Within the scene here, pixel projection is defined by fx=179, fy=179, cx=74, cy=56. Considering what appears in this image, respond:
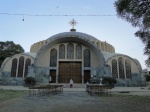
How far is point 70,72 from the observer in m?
25.7

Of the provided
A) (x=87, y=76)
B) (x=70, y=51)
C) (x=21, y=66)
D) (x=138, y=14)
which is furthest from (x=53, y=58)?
(x=138, y=14)

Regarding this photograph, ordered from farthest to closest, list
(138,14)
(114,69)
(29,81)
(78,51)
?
(78,51) < (114,69) < (29,81) < (138,14)

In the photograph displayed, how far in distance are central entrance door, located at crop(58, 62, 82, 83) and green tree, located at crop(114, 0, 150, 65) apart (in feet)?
54.2

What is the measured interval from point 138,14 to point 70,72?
18.2m

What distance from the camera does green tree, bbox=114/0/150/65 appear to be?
7.95 meters

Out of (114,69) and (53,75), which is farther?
(53,75)

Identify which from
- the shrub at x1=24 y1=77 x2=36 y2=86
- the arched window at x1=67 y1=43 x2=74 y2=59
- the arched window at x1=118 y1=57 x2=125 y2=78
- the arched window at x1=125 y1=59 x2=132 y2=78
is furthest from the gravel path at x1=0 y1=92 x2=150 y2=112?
the arched window at x1=67 y1=43 x2=74 y2=59

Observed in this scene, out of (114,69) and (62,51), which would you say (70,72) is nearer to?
(62,51)

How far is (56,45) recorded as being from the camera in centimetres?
2656

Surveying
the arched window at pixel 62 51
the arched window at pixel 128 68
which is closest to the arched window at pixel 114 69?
the arched window at pixel 128 68

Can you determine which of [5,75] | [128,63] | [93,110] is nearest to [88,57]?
[128,63]

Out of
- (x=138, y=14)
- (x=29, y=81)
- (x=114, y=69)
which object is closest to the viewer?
(x=138, y=14)

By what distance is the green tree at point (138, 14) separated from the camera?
7953 mm

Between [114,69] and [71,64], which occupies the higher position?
[71,64]
